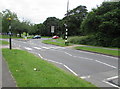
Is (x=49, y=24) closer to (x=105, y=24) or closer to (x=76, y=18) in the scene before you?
(x=76, y=18)

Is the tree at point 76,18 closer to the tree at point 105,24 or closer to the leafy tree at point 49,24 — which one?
the tree at point 105,24

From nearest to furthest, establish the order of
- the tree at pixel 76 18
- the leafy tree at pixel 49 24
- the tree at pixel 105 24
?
1. the tree at pixel 105 24
2. the tree at pixel 76 18
3. the leafy tree at pixel 49 24

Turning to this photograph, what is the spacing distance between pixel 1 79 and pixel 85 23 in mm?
23169

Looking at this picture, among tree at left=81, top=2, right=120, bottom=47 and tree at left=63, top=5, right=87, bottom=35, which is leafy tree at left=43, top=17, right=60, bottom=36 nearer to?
tree at left=63, top=5, right=87, bottom=35

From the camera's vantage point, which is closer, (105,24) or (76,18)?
(105,24)

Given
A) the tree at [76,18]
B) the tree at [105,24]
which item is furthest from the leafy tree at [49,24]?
the tree at [105,24]

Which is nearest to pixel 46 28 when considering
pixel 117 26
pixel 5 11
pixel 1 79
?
pixel 5 11

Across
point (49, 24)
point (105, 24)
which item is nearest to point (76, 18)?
point (105, 24)

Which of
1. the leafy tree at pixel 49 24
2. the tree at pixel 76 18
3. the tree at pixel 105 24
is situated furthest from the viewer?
the leafy tree at pixel 49 24

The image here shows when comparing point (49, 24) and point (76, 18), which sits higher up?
point (49, 24)

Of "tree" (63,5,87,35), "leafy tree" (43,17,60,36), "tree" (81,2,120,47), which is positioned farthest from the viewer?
"leafy tree" (43,17,60,36)

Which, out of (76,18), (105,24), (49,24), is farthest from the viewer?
(49,24)

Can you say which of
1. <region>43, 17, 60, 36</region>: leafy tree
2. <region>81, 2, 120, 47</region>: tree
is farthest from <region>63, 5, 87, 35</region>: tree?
<region>43, 17, 60, 36</region>: leafy tree

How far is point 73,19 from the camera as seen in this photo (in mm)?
42094
